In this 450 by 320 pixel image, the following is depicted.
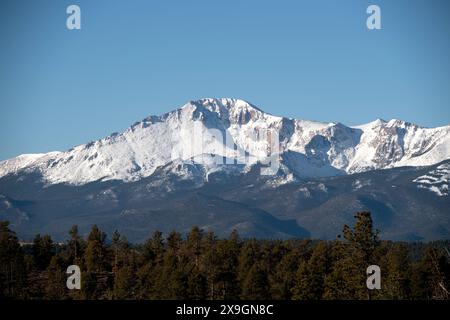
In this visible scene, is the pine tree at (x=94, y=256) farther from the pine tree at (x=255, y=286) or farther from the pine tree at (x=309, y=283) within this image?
the pine tree at (x=309, y=283)

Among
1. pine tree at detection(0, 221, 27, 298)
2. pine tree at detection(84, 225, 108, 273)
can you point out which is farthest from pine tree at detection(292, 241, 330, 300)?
pine tree at detection(0, 221, 27, 298)

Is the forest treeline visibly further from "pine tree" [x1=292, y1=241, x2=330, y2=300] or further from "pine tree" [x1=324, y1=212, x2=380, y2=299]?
"pine tree" [x1=324, y1=212, x2=380, y2=299]

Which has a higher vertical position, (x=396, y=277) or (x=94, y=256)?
(x=94, y=256)

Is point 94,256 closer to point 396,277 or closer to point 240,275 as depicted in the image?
point 240,275

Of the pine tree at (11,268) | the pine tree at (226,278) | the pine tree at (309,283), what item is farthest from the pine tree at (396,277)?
the pine tree at (11,268)

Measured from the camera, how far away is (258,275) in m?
154

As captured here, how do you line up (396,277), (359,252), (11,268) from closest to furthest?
(359,252)
(396,277)
(11,268)

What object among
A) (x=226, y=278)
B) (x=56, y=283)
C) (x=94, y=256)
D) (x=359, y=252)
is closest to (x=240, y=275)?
(x=226, y=278)

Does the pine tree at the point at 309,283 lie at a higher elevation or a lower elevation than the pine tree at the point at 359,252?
lower

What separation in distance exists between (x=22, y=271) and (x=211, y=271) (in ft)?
125
